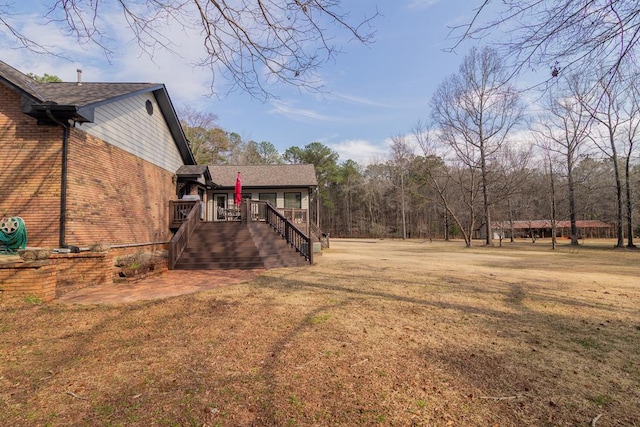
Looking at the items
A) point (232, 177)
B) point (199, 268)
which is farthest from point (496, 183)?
point (199, 268)

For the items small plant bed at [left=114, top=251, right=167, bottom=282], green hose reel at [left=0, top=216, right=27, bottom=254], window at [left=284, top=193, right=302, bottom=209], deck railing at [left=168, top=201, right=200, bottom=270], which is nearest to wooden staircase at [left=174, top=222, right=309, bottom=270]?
deck railing at [left=168, top=201, right=200, bottom=270]

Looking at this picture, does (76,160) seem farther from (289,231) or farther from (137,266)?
(289,231)

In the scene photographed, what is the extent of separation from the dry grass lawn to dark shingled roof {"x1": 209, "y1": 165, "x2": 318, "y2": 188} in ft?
56.4

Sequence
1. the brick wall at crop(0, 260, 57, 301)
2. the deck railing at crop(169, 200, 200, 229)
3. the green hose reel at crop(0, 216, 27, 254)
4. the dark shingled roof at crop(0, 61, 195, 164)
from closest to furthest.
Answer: the brick wall at crop(0, 260, 57, 301) → the green hose reel at crop(0, 216, 27, 254) → the dark shingled roof at crop(0, 61, 195, 164) → the deck railing at crop(169, 200, 200, 229)

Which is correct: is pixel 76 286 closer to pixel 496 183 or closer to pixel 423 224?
pixel 496 183

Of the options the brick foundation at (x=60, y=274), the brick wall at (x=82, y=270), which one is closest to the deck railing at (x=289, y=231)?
the brick foundation at (x=60, y=274)

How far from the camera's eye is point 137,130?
11.5 m

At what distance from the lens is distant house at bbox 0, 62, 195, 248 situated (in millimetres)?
7785

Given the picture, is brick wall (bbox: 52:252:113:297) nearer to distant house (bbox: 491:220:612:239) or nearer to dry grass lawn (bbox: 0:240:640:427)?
dry grass lawn (bbox: 0:240:640:427)

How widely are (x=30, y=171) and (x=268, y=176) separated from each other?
54.9ft

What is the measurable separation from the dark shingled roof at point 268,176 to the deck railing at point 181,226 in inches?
313

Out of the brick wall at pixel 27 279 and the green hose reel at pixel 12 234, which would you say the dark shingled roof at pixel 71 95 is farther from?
the brick wall at pixel 27 279

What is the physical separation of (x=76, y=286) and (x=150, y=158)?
271 inches

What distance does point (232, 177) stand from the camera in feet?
78.4
